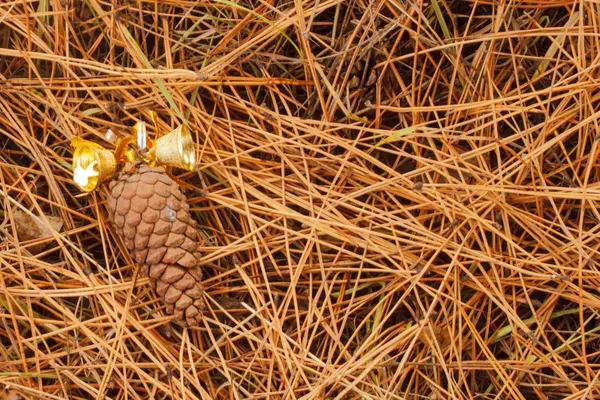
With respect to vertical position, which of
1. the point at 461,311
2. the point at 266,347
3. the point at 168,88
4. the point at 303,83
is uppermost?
the point at 168,88

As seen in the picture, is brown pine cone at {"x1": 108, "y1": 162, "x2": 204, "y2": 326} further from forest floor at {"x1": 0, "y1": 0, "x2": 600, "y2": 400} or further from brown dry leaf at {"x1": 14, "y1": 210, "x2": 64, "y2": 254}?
brown dry leaf at {"x1": 14, "y1": 210, "x2": 64, "y2": 254}

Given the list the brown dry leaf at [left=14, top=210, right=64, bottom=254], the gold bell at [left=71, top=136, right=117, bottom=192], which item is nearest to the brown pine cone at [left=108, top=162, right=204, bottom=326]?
the gold bell at [left=71, top=136, right=117, bottom=192]

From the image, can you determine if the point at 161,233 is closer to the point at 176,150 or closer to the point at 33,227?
the point at 176,150

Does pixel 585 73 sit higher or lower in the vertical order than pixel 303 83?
lower

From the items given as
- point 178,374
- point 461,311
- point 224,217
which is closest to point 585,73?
point 461,311

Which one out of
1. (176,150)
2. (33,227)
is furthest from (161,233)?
(33,227)

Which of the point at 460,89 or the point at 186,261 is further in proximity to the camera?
the point at 460,89

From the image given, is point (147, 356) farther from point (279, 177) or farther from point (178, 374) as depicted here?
point (279, 177)
